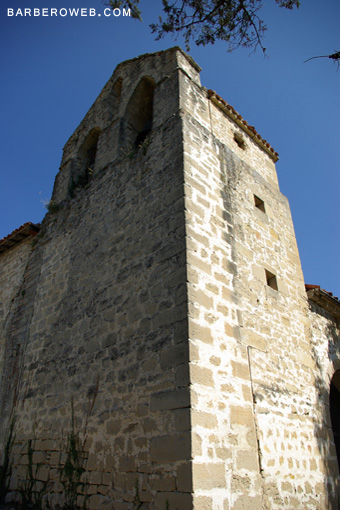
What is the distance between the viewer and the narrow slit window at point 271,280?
18.6ft

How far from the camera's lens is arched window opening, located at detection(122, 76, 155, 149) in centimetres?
725

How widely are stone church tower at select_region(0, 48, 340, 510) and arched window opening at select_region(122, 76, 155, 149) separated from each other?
0.11 feet

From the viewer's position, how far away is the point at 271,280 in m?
5.73

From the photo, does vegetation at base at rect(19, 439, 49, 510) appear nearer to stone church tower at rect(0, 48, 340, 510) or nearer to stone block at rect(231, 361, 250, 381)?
stone church tower at rect(0, 48, 340, 510)

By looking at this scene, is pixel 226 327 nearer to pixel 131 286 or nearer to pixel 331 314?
pixel 131 286

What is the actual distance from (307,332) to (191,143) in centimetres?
352

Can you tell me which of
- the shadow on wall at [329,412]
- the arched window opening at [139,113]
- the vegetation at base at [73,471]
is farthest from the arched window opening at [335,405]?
the arched window opening at [139,113]

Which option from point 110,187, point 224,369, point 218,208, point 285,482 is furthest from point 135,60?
point 285,482

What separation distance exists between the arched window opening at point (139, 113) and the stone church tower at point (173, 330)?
0.11ft

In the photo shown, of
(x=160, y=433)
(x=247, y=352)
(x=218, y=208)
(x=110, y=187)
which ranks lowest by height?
(x=160, y=433)

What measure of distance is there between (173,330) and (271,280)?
2.47 meters

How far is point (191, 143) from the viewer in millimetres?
5402

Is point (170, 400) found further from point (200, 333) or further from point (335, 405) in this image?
point (335, 405)

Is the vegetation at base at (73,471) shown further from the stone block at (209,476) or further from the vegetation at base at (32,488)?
the stone block at (209,476)
